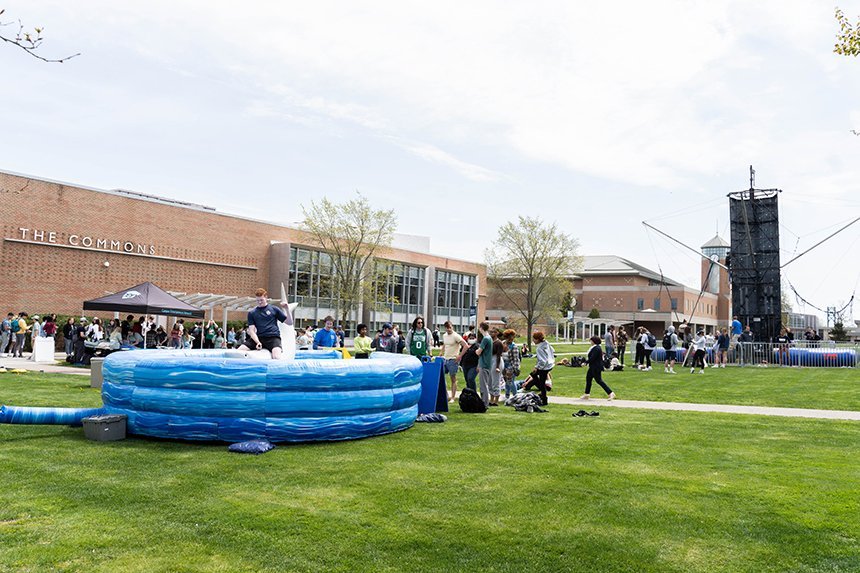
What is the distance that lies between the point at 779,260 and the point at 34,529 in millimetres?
38007

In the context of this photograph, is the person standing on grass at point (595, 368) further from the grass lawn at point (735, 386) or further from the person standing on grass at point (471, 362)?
the person standing on grass at point (471, 362)

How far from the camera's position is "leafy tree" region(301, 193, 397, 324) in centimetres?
4794

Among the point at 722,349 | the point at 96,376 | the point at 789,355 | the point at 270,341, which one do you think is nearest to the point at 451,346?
the point at 270,341

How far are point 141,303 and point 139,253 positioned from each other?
19.1m

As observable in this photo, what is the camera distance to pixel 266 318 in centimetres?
1123

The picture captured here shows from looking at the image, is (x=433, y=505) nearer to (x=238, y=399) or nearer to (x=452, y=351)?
(x=238, y=399)

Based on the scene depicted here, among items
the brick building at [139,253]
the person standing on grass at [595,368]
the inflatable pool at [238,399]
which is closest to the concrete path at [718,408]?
the person standing on grass at [595,368]

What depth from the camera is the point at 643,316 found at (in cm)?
8800

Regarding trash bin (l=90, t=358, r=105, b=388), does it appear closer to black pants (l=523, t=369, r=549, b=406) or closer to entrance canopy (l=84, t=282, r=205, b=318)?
entrance canopy (l=84, t=282, r=205, b=318)

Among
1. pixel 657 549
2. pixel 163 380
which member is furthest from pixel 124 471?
pixel 657 549

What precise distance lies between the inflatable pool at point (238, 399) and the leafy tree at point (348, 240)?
3794 centimetres

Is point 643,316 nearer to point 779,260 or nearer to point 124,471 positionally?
point 779,260

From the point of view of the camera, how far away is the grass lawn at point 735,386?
16.3 meters

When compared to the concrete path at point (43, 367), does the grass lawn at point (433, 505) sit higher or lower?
lower
